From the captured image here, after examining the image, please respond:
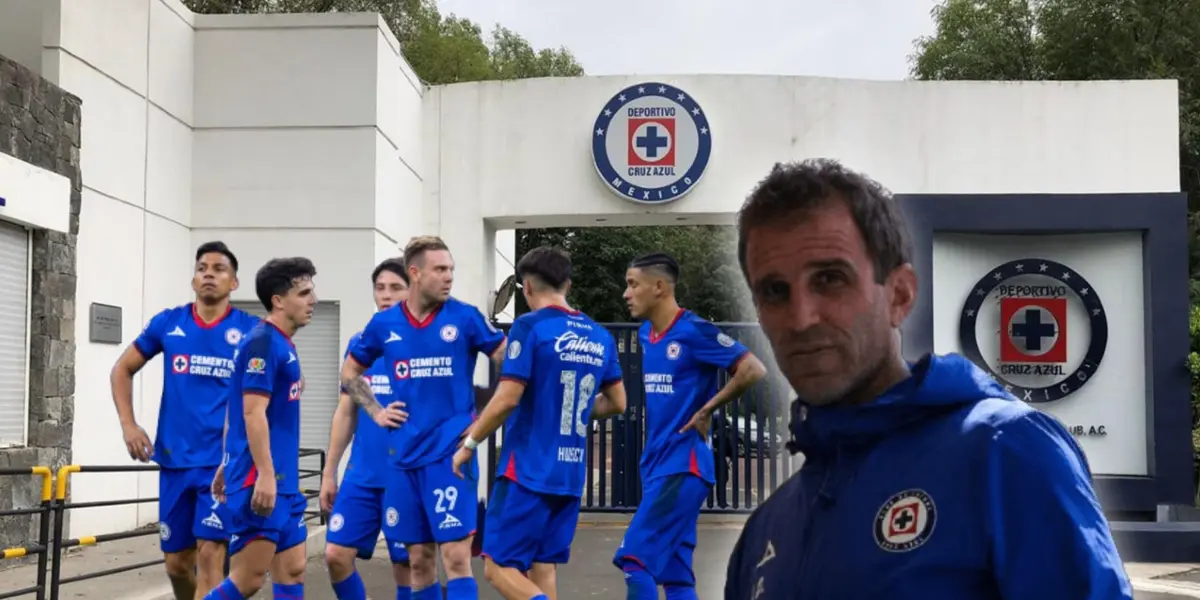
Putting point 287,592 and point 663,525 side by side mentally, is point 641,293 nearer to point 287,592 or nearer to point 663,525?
point 663,525

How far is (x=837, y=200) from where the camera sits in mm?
963

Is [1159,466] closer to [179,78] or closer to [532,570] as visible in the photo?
[532,570]

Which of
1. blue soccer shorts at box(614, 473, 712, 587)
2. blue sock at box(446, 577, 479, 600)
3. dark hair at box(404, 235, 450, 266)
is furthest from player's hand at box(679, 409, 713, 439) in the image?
dark hair at box(404, 235, 450, 266)

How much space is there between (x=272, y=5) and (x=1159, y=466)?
35232 millimetres

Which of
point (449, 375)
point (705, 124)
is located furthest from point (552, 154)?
point (449, 375)

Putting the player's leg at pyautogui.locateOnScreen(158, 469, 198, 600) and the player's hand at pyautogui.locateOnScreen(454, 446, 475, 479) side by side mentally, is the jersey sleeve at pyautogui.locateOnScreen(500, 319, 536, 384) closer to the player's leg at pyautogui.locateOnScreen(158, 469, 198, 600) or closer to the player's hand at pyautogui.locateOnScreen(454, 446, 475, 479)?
the player's hand at pyautogui.locateOnScreen(454, 446, 475, 479)

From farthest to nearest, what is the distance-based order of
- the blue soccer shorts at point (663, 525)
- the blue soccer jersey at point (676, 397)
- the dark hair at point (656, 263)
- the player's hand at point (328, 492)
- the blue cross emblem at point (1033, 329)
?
the player's hand at point (328, 492)
the blue soccer jersey at point (676, 397)
the blue soccer shorts at point (663, 525)
the dark hair at point (656, 263)
the blue cross emblem at point (1033, 329)

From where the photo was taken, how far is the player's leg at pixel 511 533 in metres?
5.88

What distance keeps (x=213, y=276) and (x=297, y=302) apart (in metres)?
0.54

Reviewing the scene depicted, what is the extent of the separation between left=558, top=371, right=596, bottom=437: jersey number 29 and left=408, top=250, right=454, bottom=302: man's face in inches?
28.5

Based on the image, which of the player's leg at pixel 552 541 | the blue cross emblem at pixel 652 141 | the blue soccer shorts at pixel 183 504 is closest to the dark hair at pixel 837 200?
the player's leg at pixel 552 541

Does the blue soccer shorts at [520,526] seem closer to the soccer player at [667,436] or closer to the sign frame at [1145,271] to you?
the soccer player at [667,436]

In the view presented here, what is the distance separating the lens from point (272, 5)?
38.2m

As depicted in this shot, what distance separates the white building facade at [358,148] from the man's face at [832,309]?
1250 centimetres
